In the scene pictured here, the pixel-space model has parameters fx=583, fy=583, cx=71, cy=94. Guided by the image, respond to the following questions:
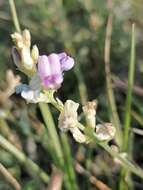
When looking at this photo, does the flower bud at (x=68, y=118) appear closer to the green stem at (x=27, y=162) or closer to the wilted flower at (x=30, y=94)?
the wilted flower at (x=30, y=94)

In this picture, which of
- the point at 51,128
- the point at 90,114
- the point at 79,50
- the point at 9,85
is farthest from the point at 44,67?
the point at 79,50

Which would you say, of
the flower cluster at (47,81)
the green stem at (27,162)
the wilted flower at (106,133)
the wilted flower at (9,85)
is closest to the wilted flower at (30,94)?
the flower cluster at (47,81)

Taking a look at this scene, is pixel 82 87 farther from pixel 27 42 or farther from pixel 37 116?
pixel 27 42

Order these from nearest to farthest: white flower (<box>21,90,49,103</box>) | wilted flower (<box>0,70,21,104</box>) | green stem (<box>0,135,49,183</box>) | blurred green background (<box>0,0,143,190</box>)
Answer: white flower (<box>21,90,49,103</box>), green stem (<box>0,135,49,183</box>), wilted flower (<box>0,70,21,104</box>), blurred green background (<box>0,0,143,190</box>)

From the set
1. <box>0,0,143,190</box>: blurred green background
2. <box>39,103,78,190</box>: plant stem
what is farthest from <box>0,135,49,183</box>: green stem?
<box>0,0,143,190</box>: blurred green background

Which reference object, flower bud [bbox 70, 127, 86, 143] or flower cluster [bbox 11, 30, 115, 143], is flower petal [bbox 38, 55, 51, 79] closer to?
flower cluster [bbox 11, 30, 115, 143]

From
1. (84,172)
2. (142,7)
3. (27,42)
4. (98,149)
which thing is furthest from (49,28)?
(27,42)
